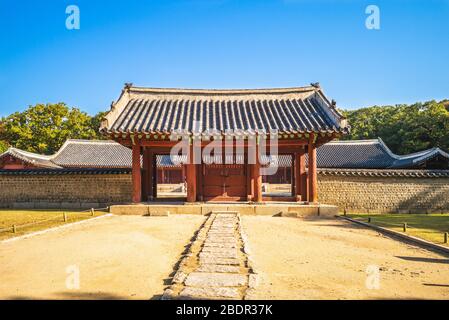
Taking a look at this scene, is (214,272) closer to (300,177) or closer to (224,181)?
(224,181)

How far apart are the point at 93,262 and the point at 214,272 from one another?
2.52 metres

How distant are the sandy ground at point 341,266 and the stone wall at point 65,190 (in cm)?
1006

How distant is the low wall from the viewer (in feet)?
55.0

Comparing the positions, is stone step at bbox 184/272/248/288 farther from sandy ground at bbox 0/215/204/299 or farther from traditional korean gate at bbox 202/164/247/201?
traditional korean gate at bbox 202/164/247/201

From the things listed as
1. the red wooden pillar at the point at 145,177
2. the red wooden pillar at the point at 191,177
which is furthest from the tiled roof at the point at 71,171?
the red wooden pillar at the point at 191,177

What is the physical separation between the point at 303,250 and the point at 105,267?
425 centimetres

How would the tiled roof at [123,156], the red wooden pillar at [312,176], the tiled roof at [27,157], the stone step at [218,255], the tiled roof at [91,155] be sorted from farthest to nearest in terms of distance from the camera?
the tiled roof at [91,155] → the tiled roof at [123,156] → the tiled roof at [27,157] → the red wooden pillar at [312,176] → the stone step at [218,255]

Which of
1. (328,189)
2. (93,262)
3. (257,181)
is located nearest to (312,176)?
(257,181)

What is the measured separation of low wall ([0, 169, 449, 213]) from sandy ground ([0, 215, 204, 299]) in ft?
24.4

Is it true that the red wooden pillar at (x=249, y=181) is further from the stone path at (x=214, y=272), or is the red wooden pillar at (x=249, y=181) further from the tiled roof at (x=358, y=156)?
the tiled roof at (x=358, y=156)

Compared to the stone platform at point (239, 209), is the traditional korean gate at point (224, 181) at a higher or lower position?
higher

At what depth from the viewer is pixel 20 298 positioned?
3953 mm

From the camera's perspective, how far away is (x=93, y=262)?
5680 millimetres

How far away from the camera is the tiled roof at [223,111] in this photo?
13477mm
